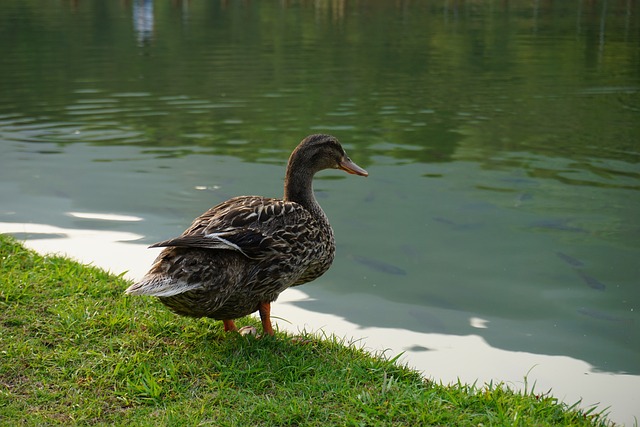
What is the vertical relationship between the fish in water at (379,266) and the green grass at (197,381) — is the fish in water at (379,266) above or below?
below

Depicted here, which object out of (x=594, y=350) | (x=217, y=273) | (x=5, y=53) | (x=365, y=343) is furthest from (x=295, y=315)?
(x=5, y=53)

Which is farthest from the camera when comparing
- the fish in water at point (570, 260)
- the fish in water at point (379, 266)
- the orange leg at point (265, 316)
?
the fish in water at point (570, 260)

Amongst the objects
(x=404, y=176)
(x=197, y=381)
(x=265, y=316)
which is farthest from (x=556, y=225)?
(x=197, y=381)

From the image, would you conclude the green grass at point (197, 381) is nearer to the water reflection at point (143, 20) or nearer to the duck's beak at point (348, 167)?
the duck's beak at point (348, 167)

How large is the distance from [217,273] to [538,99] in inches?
481

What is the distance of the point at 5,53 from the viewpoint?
22.4 metres

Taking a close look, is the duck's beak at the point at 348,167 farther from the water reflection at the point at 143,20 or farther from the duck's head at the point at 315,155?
the water reflection at the point at 143,20

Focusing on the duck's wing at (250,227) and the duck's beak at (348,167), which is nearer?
the duck's wing at (250,227)

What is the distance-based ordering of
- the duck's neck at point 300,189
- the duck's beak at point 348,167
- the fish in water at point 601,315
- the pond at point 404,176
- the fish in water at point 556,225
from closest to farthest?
the duck's neck at point 300,189 → the duck's beak at point 348,167 → the pond at point 404,176 → the fish in water at point 601,315 → the fish in water at point 556,225

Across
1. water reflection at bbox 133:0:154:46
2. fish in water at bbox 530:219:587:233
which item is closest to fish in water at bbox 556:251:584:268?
fish in water at bbox 530:219:587:233

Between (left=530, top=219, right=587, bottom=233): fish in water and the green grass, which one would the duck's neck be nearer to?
the green grass

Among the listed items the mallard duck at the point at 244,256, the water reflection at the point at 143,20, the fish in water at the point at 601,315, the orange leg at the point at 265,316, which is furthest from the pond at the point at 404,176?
the water reflection at the point at 143,20

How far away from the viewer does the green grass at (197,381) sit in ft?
13.9

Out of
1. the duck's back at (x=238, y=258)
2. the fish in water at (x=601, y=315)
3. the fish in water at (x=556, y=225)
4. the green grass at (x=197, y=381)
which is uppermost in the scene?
the duck's back at (x=238, y=258)
